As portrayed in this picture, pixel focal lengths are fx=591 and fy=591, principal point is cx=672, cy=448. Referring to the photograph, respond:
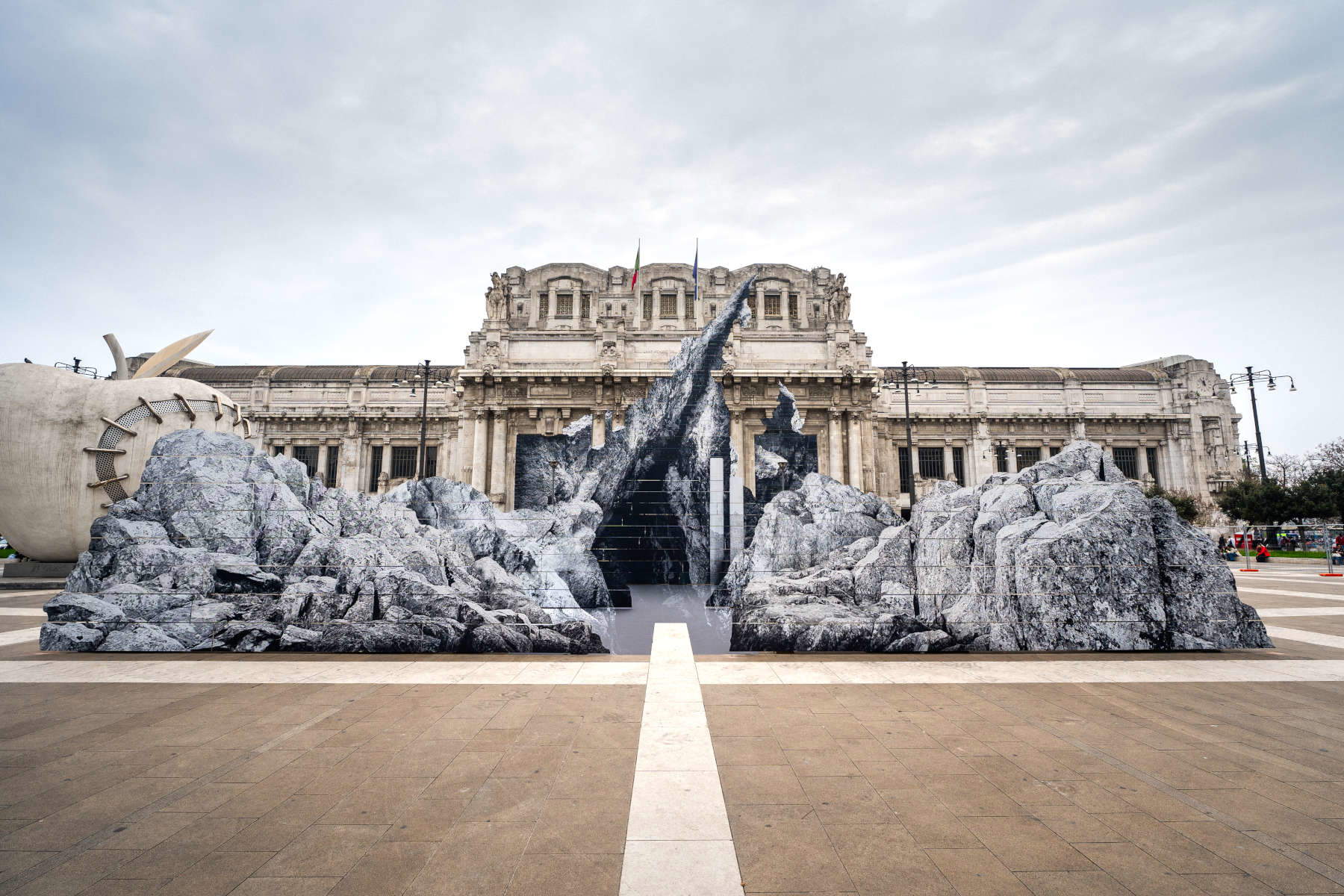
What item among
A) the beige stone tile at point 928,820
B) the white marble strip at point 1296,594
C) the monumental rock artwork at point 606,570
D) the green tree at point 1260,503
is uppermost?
the green tree at point 1260,503

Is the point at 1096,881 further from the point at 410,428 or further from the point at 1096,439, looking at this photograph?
the point at 1096,439

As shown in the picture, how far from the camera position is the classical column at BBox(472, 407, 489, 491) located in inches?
1398

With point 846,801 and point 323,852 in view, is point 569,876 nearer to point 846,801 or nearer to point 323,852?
point 323,852

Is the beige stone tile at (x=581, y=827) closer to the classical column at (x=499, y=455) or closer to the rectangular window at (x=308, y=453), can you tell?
the classical column at (x=499, y=455)

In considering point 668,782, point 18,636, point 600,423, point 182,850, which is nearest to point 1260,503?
point 600,423

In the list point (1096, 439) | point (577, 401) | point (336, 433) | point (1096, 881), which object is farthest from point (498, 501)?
point (1096, 439)

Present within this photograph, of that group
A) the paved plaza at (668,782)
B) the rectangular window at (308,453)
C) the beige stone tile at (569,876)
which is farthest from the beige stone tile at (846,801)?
the rectangular window at (308,453)

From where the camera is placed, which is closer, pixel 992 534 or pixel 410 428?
pixel 992 534

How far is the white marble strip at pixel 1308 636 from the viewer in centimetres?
1020

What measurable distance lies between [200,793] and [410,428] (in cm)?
4092

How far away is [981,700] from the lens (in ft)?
22.6

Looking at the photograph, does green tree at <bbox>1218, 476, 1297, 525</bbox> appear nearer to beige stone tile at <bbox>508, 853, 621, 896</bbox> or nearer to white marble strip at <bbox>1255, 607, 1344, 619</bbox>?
white marble strip at <bbox>1255, 607, 1344, 619</bbox>

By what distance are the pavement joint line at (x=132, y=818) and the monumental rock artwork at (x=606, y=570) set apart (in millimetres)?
3965

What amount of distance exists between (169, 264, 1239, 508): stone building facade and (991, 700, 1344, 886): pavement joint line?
2755cm
